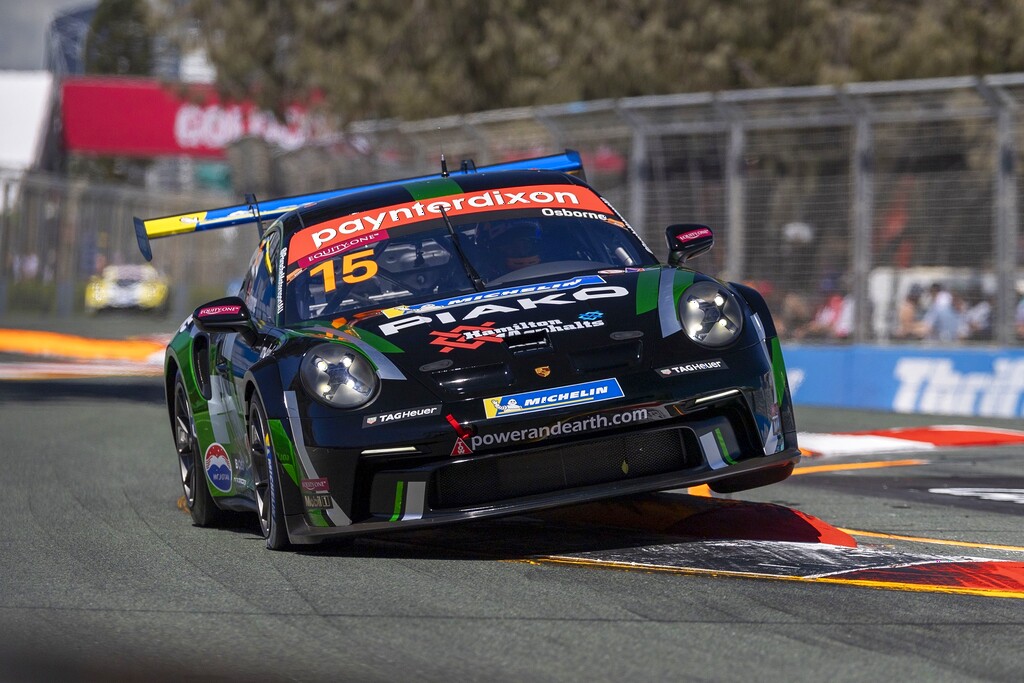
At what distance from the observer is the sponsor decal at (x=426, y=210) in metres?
6.54

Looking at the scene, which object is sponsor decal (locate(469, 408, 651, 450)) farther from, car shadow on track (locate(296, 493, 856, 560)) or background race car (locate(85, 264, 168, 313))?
background race car (locate(85, 264, 168, 313))

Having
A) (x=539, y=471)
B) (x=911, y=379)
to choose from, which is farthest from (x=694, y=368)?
(x=911, y=379)

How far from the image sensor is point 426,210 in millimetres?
6629

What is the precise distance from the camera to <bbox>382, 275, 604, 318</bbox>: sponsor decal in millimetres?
5820

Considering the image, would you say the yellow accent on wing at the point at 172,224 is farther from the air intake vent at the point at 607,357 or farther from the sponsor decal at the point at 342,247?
the air intake vent at the point at 607,357

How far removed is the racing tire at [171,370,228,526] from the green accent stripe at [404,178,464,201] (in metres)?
1.26

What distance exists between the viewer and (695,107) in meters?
16.0

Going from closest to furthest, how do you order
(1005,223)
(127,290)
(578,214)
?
(578,214)
(1005,223)
(127,290)

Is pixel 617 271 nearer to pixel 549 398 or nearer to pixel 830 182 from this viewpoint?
pixel 549 398

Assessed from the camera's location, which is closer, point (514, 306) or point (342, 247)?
point (514, 306)

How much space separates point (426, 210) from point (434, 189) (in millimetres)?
224

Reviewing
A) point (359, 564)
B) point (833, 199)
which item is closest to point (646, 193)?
point (833, 199)

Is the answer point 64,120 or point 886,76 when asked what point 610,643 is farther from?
point 64,120

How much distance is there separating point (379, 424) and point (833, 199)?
415 inches
